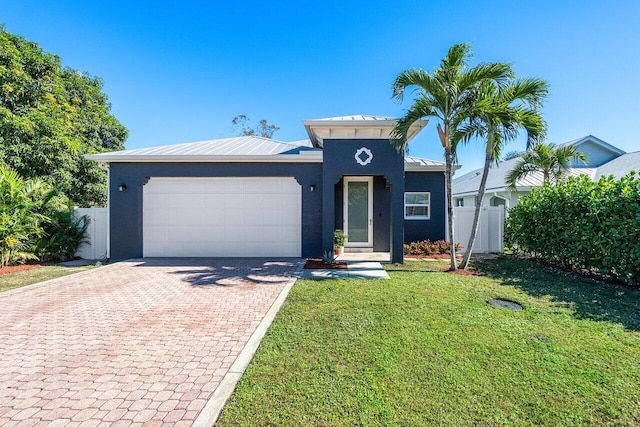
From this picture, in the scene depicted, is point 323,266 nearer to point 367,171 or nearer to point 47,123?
point 367,171

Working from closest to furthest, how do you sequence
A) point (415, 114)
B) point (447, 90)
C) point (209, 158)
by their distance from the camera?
1. point (447, 90)
2. point (415, 114)
3. point (209, 158)

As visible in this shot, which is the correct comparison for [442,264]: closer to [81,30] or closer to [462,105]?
[462,105]

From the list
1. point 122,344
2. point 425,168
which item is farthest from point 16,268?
point 425,168

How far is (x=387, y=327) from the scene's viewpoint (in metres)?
4.12

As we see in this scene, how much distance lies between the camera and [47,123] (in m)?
13.8

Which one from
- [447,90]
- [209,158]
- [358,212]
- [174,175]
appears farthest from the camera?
[358,212]

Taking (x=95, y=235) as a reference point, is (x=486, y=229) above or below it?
above

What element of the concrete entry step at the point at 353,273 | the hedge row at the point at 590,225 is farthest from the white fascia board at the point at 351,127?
the hedge row at the point at 590,225

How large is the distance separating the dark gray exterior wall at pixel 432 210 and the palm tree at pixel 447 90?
11.2 ft

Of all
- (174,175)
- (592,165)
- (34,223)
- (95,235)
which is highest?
(592,165)

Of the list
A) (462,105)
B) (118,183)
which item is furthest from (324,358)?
(118,183)

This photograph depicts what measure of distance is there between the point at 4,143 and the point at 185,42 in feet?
30.3

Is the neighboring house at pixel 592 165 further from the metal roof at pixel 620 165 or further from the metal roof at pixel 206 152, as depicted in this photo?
the metal roof at pixel 206 152

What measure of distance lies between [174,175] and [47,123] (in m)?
9.28
